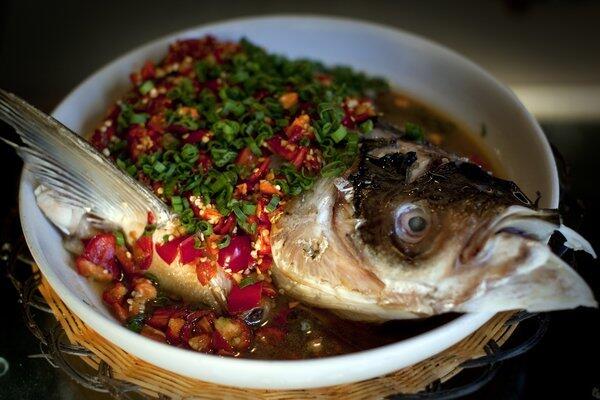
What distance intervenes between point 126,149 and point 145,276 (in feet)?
1.94

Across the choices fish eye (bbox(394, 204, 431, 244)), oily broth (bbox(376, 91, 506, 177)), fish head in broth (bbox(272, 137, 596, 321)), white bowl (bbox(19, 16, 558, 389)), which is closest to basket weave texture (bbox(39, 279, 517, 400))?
white bowl (bbox(19, 16, 558, 389))

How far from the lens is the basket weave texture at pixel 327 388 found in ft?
7.36

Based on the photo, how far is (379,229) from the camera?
217cm

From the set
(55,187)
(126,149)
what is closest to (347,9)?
(126,149)

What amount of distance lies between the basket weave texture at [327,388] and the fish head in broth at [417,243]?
0.23 metres

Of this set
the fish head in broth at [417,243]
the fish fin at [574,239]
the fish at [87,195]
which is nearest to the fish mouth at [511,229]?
the fish head in broth at [417,243]

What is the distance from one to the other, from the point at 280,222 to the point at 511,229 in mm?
851

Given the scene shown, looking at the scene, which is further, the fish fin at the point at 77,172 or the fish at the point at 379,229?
the fish fin at the point at 77,172

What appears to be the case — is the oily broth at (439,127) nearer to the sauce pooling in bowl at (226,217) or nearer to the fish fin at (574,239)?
the sauce pooling in bowl at (226,217)

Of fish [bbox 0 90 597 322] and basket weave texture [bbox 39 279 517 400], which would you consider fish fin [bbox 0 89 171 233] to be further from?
basket weave texture [bbox 39 279 517 400]

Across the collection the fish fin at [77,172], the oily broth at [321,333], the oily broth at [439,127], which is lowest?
the oily broth at [321,333]

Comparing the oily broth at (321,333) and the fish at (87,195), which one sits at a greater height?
the fish at (87,195)

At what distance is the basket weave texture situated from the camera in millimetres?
2242

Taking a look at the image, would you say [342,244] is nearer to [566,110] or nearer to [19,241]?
[19,241]
